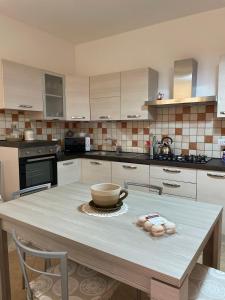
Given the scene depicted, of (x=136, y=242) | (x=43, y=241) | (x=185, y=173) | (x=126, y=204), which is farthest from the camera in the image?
(x=185, y=173)

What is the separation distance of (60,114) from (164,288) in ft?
9.40

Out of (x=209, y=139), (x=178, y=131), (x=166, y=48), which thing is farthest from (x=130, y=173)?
(x=166, y=48)

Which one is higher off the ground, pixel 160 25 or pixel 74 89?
pixel 160 25

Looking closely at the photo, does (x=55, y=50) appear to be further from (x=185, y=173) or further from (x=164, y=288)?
(x=164, y=288)

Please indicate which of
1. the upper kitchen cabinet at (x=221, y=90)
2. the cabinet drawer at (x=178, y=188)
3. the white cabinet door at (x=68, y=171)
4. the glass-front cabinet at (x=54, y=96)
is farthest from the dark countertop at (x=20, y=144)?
the upper kitchen cabinet at (x=221, y=90)

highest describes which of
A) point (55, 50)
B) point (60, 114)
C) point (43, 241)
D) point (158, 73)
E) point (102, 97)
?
point (55, 50)

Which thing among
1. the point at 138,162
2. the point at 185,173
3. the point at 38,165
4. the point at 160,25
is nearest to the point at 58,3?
the point at 160,25

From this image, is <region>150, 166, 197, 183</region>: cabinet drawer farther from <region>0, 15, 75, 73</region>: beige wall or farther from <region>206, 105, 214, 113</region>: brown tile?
<region>0, 15, 75, 73</region>: beige wall

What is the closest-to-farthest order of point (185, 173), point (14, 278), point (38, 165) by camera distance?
point (14, 278), point (185, 173), point (38, 165)

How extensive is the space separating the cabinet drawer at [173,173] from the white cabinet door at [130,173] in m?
0.10

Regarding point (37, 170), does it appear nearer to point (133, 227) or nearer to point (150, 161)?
point (150, 161)

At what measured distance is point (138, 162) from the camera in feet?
9.22

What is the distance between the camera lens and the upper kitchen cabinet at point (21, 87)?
8.55ft

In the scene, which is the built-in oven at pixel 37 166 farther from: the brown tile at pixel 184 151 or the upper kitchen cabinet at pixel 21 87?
the brown tile at pixel 184 151
